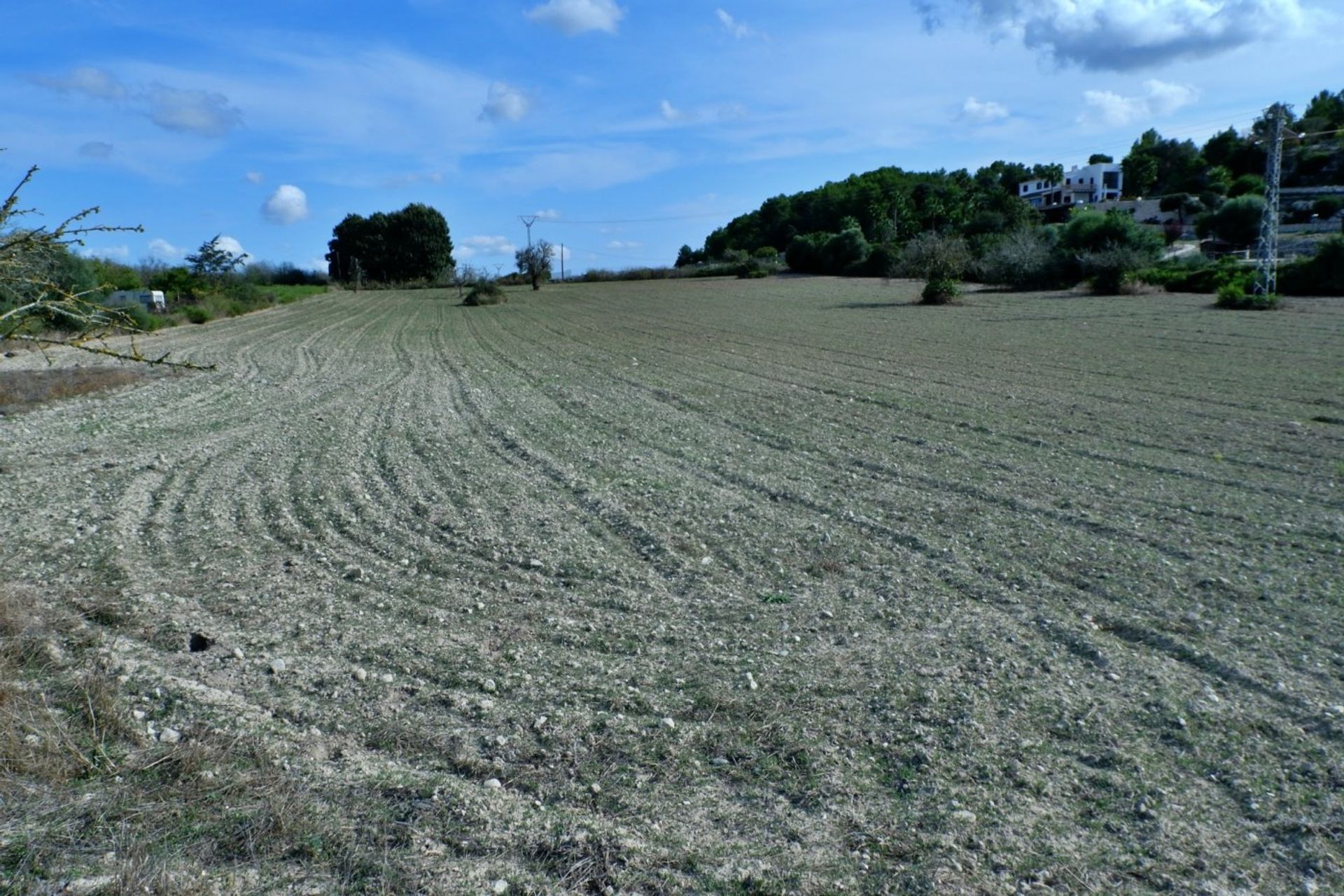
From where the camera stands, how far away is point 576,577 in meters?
6.93

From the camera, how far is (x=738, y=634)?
587cm

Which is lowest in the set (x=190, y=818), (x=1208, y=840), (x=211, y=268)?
(x=1208, y=840)

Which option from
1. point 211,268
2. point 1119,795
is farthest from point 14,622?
point 211,268

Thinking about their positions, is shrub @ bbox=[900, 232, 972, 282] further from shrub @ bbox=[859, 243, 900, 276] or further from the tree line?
shrub @ bbox=[859, 243, 900, 276]

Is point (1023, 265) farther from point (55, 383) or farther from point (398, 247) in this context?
point (398, 247)

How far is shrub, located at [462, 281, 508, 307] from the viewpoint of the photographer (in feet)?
199

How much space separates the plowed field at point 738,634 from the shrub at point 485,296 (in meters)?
47.2

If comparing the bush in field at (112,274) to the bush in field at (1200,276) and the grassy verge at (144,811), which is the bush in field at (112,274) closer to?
the grassy verge at (144,811)

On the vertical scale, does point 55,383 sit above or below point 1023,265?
below

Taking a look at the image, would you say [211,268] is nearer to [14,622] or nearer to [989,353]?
[989,353]

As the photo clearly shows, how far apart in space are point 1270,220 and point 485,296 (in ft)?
141

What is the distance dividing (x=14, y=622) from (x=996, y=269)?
53.2 metres

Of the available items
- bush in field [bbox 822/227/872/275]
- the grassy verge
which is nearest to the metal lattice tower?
the grassy verge

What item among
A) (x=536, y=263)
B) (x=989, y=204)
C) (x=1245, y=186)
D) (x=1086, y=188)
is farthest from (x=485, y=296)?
(x=1086, y=188)
